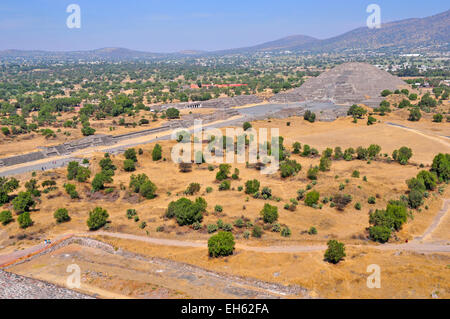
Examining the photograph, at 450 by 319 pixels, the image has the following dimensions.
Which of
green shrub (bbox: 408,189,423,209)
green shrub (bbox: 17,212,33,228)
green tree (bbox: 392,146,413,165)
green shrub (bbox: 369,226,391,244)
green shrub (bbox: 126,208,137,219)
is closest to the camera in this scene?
green shrub (bbox: 369,226,391,244)

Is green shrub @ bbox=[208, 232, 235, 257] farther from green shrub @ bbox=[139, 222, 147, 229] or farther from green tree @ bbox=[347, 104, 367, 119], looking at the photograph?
green tree @ bbox=[347, 104, 367, 119]

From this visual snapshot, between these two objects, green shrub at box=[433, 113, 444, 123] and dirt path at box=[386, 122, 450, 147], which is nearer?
dirt path at box=[386, 122, 450, 147]

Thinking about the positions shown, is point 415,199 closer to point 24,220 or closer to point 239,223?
point 239,223

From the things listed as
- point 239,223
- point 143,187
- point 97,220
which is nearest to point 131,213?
point 97,220

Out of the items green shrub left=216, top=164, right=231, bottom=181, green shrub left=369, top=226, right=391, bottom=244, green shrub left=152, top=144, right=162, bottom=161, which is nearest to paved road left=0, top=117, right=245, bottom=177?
green shrub left=152, top=144, right=162, bottom=161

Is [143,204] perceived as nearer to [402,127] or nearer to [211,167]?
[211,167]

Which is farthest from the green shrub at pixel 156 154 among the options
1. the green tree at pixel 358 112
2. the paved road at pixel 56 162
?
the green tree at pixel 358 112
